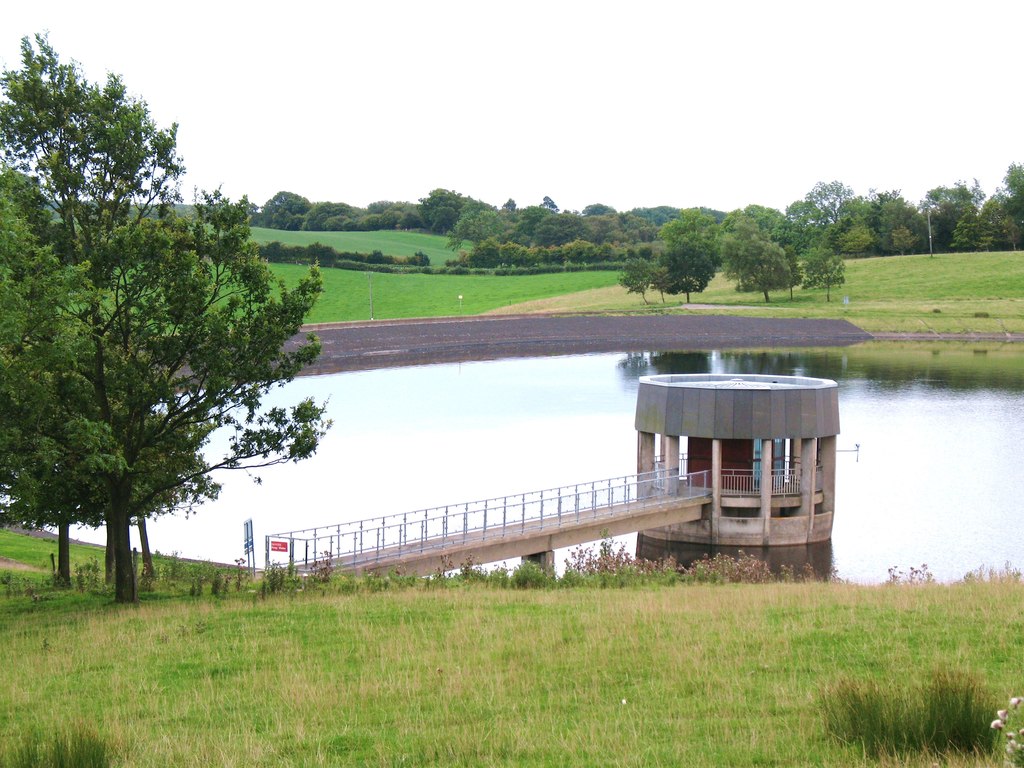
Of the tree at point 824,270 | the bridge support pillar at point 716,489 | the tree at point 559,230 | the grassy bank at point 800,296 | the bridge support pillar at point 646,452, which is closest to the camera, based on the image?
the bridge support pillar at point 716,489

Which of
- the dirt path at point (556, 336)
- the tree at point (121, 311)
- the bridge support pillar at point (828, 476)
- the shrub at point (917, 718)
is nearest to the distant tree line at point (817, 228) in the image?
the dirt path at point (556, 336)

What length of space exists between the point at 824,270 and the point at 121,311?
10839cm

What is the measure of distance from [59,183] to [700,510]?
18.1 metres

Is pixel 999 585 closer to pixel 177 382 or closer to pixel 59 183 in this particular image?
pixel 177 382

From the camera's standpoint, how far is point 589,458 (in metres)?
42.0

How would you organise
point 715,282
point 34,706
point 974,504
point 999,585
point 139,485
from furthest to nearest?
point 715,282
point 974,504
point 139,485
point 999,585
point 34,706

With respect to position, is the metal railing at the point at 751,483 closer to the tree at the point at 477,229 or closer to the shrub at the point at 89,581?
the shrub at the point at 89,581

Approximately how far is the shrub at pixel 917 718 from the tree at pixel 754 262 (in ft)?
371

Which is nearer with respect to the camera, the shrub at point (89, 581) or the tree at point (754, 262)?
the shrub at point (89, 581)

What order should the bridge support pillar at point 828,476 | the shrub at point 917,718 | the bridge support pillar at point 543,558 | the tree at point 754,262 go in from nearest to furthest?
the shrub at point 917,718
the bridge support pillar at point 543,558
the bridge support pillar at point 828,476
the tree at point 754,262

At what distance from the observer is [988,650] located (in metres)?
10.8

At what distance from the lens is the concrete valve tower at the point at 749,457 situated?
29000 mm

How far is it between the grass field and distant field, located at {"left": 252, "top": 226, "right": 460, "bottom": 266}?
453ft

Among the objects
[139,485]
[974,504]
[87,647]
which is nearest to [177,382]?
[139,485]
